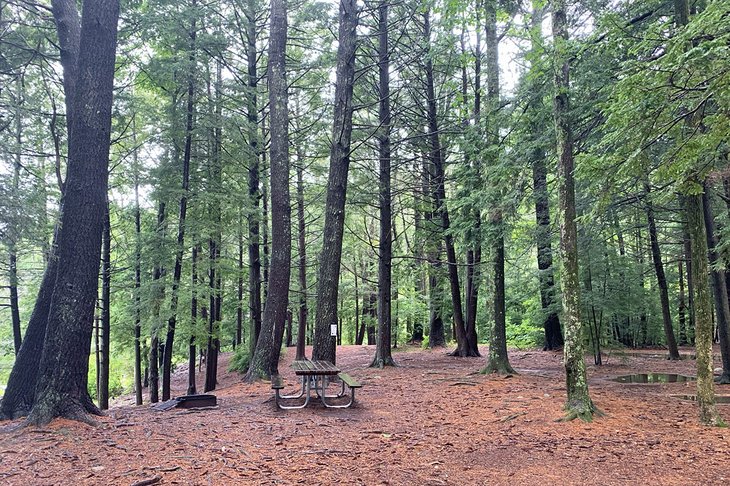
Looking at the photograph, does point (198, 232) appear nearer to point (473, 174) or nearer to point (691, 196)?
point (473, 174)

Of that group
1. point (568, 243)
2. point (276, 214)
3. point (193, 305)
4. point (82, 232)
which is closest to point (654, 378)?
point (568, 243)

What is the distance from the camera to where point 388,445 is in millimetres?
4871

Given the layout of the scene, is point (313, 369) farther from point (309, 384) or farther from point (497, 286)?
point (497, 286)

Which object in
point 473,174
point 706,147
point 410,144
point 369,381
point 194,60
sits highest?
point 194,60

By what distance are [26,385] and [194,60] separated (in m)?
8.49

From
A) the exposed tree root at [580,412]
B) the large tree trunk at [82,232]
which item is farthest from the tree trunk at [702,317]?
the large tree trunk at [82,232]

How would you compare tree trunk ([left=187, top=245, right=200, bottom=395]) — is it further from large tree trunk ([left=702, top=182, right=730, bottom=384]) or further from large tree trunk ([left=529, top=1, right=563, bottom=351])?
large tree trunk ([left=702, top=182, right=730, bottom=384])

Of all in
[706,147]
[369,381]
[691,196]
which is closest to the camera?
[706,147]

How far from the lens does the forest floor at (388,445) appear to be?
3838 mm

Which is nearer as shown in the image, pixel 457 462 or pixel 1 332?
pixel 457 462

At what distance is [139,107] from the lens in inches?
463

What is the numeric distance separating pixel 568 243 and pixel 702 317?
1832 millimetres

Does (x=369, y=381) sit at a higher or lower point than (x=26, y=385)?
lower

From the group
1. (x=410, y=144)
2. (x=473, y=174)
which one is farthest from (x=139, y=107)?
(x=473, y=174)
